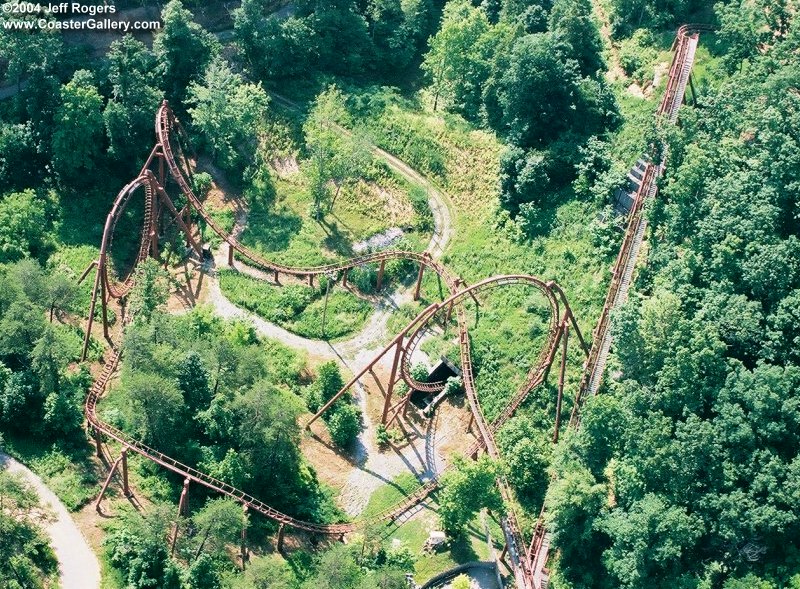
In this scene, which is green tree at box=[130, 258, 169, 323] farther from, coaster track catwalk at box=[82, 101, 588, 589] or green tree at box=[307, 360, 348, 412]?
green tree at box=[307, 360, 348, 412]

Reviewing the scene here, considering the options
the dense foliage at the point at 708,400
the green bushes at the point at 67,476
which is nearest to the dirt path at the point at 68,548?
the green bushes at the point at 67,476

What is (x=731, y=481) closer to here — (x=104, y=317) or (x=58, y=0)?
(x=104, y=317)

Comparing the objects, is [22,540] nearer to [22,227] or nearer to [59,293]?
[59,293]

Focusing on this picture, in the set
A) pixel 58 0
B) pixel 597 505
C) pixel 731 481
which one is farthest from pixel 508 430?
pixel 58 0

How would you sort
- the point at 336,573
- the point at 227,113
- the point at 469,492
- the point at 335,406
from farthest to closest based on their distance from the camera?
the point at 227,113 → the point at 335,406 → the point at 469,492 → the point at 336,573

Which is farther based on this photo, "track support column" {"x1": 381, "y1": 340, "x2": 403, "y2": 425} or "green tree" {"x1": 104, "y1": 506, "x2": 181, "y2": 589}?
"track support column" {"x1": 381, "y1": 340, "x2": 403, "y2": 425}

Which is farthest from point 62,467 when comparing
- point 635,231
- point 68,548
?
point 635,231

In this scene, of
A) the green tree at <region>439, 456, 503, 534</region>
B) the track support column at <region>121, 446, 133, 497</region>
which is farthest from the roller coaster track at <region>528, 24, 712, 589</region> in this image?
the track support column at <region>121, 446, 133, 497</region>

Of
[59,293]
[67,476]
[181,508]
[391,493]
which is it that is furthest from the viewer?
[59,293]
